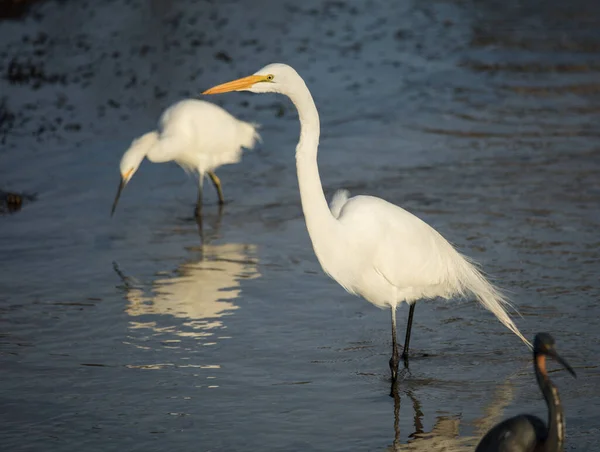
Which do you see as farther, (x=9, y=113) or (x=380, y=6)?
(x=380, y=6)

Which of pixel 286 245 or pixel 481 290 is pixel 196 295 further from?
pixel 481 290

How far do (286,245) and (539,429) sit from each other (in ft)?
15.6

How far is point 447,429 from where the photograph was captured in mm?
5809

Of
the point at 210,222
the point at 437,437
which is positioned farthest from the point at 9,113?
the point at 437,437

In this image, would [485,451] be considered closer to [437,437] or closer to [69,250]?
[437,437]

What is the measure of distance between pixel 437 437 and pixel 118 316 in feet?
9.69

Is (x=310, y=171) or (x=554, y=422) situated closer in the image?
(x=554, y=422)

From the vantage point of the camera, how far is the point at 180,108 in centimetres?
1128

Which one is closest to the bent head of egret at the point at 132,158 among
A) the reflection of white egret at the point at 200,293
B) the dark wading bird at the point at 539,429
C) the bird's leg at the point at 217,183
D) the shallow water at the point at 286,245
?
the shallow water at the point at 286,245

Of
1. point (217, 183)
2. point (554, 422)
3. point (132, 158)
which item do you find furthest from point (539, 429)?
point (217, 183)

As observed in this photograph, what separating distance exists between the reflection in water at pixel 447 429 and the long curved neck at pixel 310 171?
3.65 feet

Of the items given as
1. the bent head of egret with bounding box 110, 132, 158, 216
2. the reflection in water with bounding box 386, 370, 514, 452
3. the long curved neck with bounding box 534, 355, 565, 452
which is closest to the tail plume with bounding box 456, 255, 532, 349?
the reflection in water with bounding box 386, 370, 514, 452

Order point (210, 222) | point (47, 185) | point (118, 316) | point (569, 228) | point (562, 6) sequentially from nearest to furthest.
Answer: point (118, 316) → point (569, 228) → point (210, 222) → point (47, 185) → point (562, 6)

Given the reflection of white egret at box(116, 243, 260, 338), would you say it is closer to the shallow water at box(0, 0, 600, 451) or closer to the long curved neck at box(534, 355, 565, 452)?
the shallow water at box(0, 0, 600, 451)
